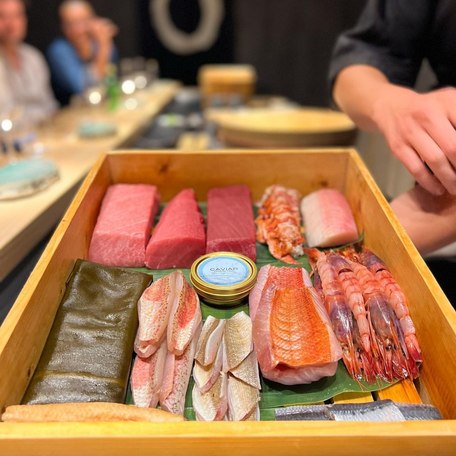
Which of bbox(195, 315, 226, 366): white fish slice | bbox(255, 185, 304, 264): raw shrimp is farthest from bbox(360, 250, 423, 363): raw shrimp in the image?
bbox(195, 315, 226, 366): white fish slice

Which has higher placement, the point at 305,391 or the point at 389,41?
the point at 389,41

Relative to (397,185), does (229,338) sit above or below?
above

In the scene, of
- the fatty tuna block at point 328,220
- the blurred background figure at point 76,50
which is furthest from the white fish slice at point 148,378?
the blurred background figure at point 76,50

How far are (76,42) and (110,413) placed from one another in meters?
7.11

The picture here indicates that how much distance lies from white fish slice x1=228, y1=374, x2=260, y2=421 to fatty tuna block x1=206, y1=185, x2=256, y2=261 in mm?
623

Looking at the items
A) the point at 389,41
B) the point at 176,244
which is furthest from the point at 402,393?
the point at 389,41

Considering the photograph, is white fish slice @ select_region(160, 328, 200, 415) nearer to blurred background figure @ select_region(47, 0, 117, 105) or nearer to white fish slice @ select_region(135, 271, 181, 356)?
white fish slice @ select_region(135, 271, 181, 356)

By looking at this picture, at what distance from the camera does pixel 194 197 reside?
2014 millimetres

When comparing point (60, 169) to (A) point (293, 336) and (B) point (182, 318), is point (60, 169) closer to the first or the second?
(B) point (182, 318)

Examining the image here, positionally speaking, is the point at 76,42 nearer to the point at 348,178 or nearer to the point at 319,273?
the point at 348,178

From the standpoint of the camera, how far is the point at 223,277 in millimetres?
1473

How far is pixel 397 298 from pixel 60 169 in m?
2.07

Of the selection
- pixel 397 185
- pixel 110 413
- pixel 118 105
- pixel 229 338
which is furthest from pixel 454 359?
pixel 118 105

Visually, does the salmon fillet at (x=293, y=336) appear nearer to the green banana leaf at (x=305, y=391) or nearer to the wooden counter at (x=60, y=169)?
the green banana leaf at (x=305, y=391)
